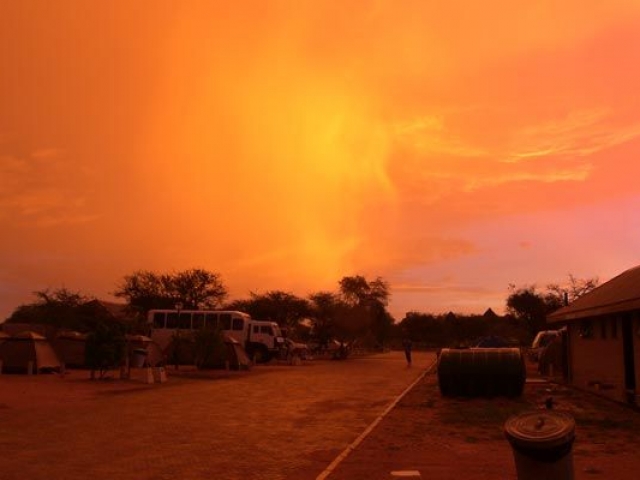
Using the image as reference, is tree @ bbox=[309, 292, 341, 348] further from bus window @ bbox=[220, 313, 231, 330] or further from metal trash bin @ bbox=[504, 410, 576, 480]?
metal trash bin @ bbox=[504, 410, 576, 480]

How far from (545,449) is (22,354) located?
28.8 metres

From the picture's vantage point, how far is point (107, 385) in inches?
1005

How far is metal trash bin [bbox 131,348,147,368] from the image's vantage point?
35.1m

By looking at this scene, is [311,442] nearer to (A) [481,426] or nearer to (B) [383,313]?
(A) [481,426]

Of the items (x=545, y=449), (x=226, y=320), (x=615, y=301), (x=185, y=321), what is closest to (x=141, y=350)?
(x=185, y=321)

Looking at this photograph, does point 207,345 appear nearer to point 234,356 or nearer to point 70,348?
point 234,356

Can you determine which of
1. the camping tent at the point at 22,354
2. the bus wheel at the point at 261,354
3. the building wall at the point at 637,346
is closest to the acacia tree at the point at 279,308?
the bus wheel at the point at 261,354

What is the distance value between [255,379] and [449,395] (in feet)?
37.2

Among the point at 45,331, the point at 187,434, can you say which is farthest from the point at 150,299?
the point at 187,434

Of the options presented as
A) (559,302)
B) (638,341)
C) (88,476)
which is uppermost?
(559,302)

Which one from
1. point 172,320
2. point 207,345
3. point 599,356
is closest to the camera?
point 599,356

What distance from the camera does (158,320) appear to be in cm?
4366

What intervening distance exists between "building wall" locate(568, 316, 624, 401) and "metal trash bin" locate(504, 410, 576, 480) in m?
10.7

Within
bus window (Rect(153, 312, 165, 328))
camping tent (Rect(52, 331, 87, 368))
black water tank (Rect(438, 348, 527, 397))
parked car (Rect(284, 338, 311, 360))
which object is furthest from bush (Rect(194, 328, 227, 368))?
black water tank (Rect(438, 348, 527, 397))
